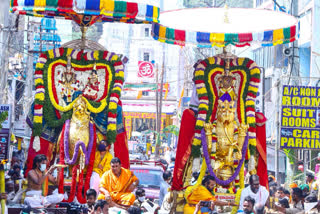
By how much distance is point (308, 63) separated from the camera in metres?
23.4

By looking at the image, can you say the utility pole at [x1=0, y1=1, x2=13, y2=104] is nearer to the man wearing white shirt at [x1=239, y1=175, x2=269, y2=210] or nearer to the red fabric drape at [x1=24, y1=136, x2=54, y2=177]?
the red fabric drape at [x1=24, y1=136, x2=54, y2=177]

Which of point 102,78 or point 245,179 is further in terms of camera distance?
point 245,179

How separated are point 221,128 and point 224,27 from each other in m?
2.32

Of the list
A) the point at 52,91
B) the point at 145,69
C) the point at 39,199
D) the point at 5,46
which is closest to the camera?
the point at 39,199

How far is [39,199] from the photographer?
10.4m

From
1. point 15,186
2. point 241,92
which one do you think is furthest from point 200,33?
point 15,186

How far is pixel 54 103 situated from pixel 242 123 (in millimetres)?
3314

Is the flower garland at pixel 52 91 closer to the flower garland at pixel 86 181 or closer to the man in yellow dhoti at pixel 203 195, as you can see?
the flower garland at pixel 86 181

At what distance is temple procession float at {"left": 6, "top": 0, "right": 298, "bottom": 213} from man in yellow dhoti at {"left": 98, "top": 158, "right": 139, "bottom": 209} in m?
0.92

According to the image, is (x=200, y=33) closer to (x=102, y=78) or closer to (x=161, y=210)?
(x=102, y=78)

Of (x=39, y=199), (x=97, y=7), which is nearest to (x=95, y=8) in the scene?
(x=97, y=7)

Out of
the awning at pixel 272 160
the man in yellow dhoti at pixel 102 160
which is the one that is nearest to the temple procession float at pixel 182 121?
the man in yellow dhoti at pixel 102 160

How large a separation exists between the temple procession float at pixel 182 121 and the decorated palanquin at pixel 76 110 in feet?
0.06

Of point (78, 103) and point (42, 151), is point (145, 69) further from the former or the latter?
point (42, 151)
